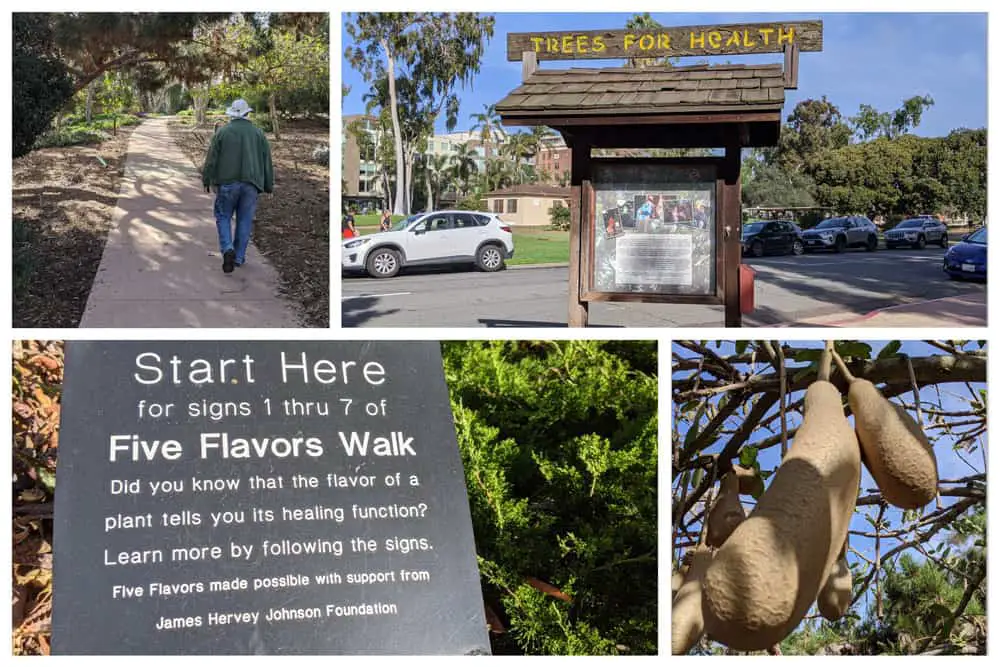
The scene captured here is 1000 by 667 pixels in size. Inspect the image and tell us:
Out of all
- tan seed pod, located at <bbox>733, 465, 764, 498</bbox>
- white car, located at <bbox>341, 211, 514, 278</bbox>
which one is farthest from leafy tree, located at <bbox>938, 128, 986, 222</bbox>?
tan seed pod, located at <bbox>733, 465, 764, 498</bbox>

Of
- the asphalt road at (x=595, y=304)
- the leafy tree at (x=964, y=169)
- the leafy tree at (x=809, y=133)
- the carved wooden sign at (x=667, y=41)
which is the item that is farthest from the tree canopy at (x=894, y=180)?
the carved wooden sign at (x=667, y=41)

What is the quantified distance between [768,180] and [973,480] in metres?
40.4

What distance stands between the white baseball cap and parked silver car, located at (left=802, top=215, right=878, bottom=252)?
18.2 metres

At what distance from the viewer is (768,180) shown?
42.5m

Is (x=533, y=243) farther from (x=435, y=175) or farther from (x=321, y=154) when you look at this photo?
(x=321, y=154)

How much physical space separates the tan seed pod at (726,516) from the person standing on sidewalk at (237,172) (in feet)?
15.5

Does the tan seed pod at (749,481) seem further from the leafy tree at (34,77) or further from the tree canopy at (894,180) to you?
the tree canopy at (894,180)

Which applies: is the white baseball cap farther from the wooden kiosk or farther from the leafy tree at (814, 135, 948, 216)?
the leafy tree at (814, 135, 948, 216)

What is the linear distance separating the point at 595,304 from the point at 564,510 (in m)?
6.46

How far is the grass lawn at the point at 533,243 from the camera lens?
1839cm

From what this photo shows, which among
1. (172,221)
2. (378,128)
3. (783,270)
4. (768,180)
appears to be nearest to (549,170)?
(768,180)

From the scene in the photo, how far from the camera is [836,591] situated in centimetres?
283

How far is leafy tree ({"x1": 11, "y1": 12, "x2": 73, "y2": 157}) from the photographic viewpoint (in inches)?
251
